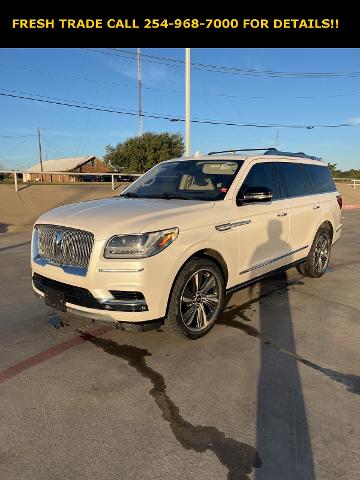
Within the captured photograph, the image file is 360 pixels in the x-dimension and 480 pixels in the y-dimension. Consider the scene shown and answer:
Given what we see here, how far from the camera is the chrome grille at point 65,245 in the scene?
3.53m

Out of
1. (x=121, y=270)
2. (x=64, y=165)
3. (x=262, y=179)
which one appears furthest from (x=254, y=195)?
(x=64, y=165)

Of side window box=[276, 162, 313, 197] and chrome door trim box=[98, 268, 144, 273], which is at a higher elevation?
side window box=[276, 162, 313, 197]

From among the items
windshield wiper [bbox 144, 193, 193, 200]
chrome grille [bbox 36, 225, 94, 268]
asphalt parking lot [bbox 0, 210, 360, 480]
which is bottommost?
asphalt parking lot [bbox 0, 210, 360, 480]

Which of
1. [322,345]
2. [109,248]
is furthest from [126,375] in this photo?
[322,345]

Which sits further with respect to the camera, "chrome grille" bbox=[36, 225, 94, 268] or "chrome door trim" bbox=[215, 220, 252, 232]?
"chrome door trim" bbox=[215, 220, 252, 232]

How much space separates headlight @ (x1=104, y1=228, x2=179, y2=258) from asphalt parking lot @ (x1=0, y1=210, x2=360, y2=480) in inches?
39.7

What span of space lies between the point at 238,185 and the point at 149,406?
2646mm

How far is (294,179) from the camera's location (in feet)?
18.8

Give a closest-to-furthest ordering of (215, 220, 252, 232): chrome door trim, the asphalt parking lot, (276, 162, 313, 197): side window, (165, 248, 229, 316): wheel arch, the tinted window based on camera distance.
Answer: the asphalt parking lot → (165, 248, 229, 316): wheel arch → (215, 220, 252, 232): chrome door trim → (276, 162, 313, 197): side window → the tinted window

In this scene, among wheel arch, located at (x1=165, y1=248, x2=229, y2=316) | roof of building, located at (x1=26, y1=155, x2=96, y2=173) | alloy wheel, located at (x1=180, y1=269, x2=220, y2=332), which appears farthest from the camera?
roof of building, located at (x1=26, y1=155, x2=96, y2=173)

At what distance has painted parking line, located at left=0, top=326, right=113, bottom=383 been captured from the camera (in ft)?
11.0

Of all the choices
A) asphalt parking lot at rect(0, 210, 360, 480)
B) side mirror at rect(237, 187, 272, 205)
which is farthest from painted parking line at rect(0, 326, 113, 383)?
side mirror at rect(237, 187, 272, 205)

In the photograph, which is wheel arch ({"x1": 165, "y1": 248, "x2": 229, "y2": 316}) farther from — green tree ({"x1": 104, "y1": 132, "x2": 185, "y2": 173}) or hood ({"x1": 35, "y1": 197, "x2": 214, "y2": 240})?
green tree ({"x1": 104, "y1": 132, "x2": 185, "y2": 173})
